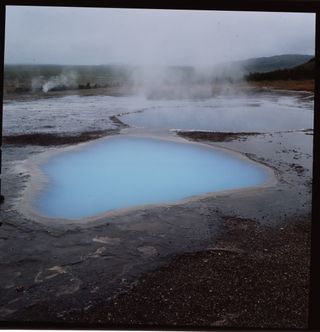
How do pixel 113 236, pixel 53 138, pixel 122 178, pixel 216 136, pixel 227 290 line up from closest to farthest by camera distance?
pixel 227 290 < pixel 113 236 < pixel 122 178 < pixel 53 138 < pixel 216 136

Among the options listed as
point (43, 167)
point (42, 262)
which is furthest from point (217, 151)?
point (42, 262)

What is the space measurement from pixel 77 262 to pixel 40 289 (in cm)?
40

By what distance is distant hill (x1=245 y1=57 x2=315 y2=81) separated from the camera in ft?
13.8

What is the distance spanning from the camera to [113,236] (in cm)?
392

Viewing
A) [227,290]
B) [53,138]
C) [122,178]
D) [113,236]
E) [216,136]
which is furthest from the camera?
[216,136]

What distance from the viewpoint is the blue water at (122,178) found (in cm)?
409

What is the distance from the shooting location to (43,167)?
4367mm

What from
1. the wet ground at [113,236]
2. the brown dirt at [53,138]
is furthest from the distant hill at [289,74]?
the brown dirt at [53,138]

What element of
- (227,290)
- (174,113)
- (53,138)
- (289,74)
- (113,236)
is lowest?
(227,290)

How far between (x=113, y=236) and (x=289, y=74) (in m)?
2.53

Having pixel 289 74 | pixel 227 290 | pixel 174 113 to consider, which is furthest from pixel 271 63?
pixel 227 290

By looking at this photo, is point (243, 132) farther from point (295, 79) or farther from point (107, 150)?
point (107, 150)

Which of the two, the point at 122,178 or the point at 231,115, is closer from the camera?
the point at 122,178

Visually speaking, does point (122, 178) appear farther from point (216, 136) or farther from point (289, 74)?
point (289, 74)
